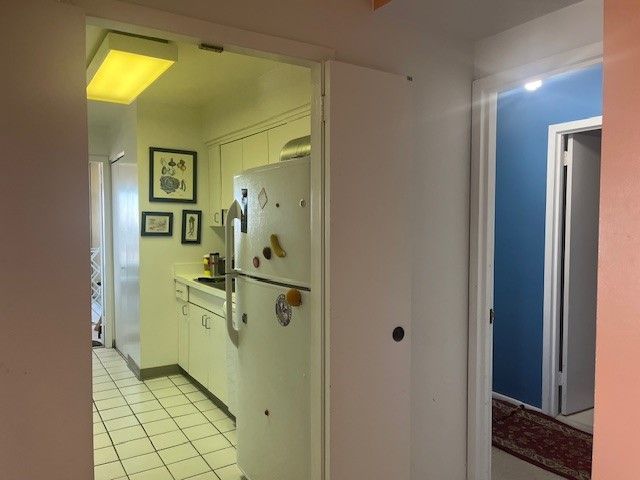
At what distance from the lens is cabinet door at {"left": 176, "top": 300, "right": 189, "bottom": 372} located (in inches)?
150

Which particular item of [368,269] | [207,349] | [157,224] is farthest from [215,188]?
[368,269]

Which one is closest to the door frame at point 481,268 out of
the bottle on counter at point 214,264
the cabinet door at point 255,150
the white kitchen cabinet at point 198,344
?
the cabinet door at point 255,150

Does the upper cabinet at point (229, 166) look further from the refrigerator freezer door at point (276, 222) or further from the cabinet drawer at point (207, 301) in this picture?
the refrigerator freezer door at point (276, 222)

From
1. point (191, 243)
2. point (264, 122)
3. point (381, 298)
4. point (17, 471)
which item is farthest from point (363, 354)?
point (191, 243)

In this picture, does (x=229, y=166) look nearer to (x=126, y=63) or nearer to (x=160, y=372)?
(x=126, y=63)

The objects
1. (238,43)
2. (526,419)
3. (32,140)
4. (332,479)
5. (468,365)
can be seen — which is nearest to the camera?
(32,140)

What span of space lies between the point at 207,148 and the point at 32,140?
2.94 metres

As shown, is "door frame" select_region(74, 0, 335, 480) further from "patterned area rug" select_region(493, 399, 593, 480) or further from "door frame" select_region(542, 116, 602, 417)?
"door frame" select_region(542, 116, 602, 417)

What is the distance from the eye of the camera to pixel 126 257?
426cm

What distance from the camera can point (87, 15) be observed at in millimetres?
1311

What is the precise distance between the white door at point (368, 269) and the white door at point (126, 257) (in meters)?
2.58

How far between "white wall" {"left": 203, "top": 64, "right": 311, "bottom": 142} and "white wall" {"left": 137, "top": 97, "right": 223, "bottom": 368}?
21cm

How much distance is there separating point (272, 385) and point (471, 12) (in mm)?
1791

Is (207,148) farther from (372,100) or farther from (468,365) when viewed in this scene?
(468,365)
